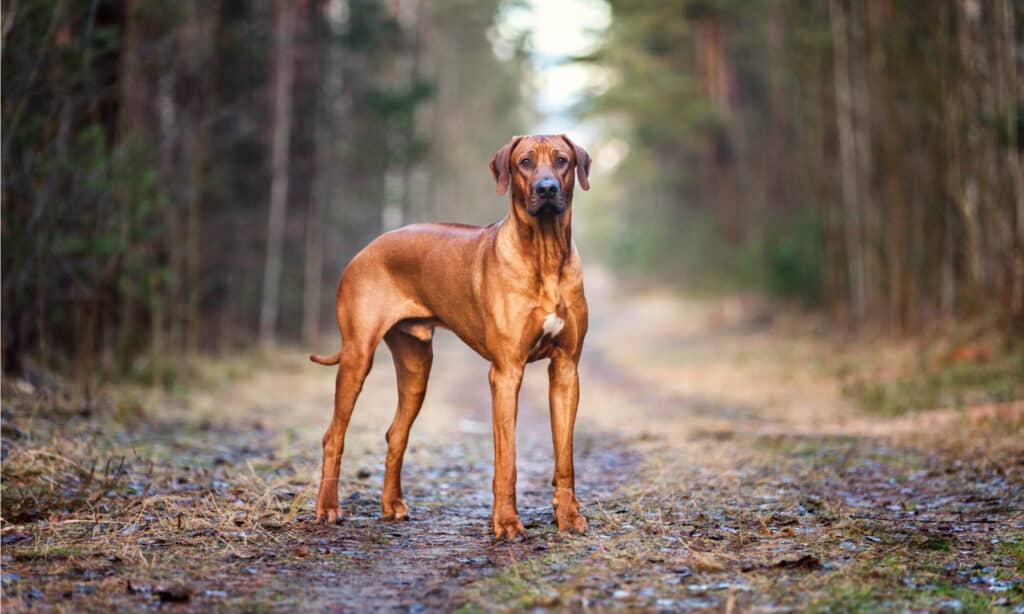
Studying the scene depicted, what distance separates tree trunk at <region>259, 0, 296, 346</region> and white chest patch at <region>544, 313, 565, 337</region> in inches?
546

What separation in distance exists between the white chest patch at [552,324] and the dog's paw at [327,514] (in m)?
1.62

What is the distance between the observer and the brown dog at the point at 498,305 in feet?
19.3

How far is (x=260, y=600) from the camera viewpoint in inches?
175

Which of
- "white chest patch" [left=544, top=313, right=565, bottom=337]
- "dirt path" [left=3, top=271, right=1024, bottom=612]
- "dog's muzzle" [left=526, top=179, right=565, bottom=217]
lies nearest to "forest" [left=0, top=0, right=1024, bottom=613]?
"dirt path" [left=3, top=271, right=1024, bottom=612]

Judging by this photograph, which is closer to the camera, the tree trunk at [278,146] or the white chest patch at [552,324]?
the white chest patch at [552,324]

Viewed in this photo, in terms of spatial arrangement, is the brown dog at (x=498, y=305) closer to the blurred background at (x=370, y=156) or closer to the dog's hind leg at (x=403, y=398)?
the dog's hind leg at (x=403, y=398)

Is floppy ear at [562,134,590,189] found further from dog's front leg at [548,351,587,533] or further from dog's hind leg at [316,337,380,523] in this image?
dog's hind leg at [316,337,380,523]

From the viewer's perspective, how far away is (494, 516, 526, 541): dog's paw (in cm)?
577

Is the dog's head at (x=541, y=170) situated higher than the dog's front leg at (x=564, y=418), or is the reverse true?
the dog's head at (x=541, y=170)

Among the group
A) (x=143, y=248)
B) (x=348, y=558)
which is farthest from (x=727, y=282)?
(x=348, y=558)

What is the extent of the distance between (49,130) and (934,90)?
12273 millimetres

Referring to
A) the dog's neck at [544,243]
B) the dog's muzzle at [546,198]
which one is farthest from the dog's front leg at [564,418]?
the dog's muzzle at [546,198]

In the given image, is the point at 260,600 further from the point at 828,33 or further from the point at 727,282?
the point at 727,282

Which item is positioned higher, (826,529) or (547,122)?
(547,122)
